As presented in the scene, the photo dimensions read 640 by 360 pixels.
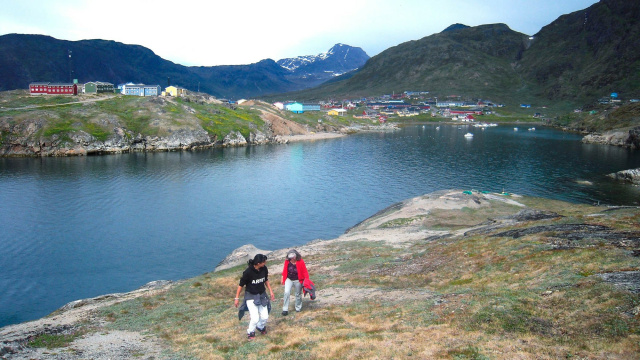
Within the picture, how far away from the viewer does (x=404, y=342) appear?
16.1 m

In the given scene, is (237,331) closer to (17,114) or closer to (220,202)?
(220,202)

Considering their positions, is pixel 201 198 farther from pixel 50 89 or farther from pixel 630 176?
pixel 50 89

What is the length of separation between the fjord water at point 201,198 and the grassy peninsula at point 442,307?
37.7 feet

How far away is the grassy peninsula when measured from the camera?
15.2 m

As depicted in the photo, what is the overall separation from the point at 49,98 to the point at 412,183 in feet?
494

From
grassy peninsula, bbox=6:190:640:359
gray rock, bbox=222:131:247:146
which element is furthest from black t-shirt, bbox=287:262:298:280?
gray rock, bbox=222:131:247:146

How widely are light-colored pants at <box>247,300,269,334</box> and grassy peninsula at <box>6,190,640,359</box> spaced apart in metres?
0.58

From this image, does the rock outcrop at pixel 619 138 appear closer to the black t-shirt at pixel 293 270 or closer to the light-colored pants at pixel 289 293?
the light-colored pants at pixel 289 293

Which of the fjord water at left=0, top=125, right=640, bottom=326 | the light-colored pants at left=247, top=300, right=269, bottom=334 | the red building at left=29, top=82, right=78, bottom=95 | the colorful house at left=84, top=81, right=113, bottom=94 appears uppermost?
the colorful house at left=84, top=81, right=113, bottom=94

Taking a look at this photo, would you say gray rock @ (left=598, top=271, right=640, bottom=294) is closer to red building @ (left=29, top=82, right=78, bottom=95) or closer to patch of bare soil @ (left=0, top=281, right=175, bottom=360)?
patch of bare soil @ (left=0, top=281, right=175, bottom=360)

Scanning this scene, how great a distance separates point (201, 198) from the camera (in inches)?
3216

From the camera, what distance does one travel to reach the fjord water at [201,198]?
158ft

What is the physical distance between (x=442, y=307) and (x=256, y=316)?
880cm

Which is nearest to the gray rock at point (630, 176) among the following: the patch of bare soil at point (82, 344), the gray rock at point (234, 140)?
the patch of bare soil at point (82, 344)
